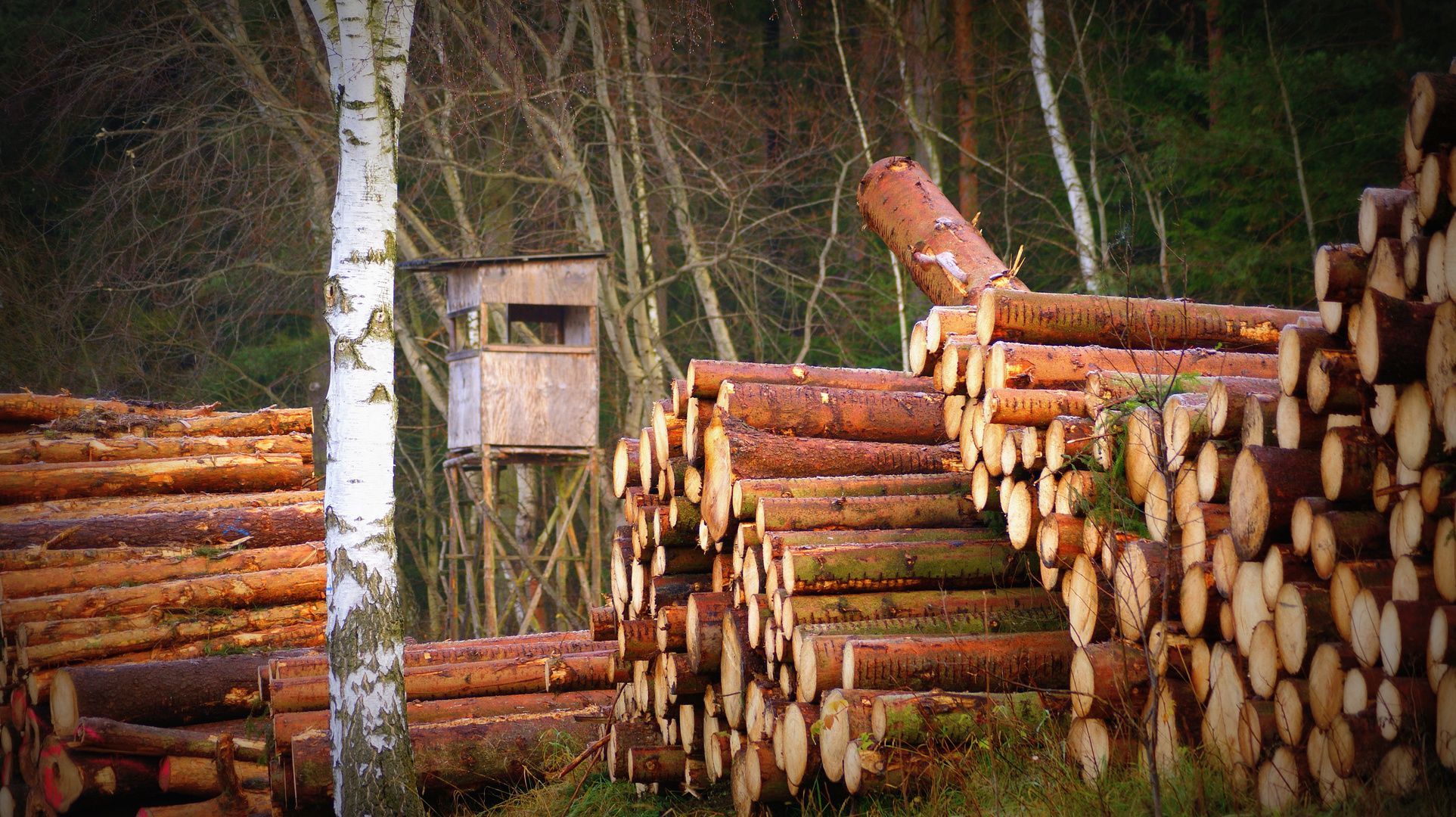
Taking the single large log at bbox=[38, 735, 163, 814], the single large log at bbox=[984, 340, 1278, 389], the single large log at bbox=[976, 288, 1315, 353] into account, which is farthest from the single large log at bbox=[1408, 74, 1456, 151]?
the single large log at bbox=[38, 735, 163, 814]

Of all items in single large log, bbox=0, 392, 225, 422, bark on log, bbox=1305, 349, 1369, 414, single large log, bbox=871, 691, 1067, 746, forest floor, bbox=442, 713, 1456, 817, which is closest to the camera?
forest floor, bbox=442, 713, 1456, 817

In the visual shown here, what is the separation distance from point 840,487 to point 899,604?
2.73 ft

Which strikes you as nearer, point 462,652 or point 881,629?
point 881,629

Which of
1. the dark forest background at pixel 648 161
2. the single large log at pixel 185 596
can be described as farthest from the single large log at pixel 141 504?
the dark forest background at pixel 648 161

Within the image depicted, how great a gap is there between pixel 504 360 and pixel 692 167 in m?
6.15

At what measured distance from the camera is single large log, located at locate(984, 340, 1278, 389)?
5.06m

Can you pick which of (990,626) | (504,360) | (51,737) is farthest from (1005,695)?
(504,360)

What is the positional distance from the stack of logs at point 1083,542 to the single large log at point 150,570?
288cm

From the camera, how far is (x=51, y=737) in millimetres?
6551

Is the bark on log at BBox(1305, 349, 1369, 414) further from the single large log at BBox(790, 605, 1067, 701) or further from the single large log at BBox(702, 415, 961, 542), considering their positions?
the single large log at BBox(702, 415, 961, 542)

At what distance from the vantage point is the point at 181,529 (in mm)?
8516

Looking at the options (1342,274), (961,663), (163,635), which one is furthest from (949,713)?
(163,635)

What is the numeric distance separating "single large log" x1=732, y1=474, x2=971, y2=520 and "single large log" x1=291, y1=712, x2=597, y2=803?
2.18 m

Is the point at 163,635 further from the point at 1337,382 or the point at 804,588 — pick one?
the point at 1337,382
